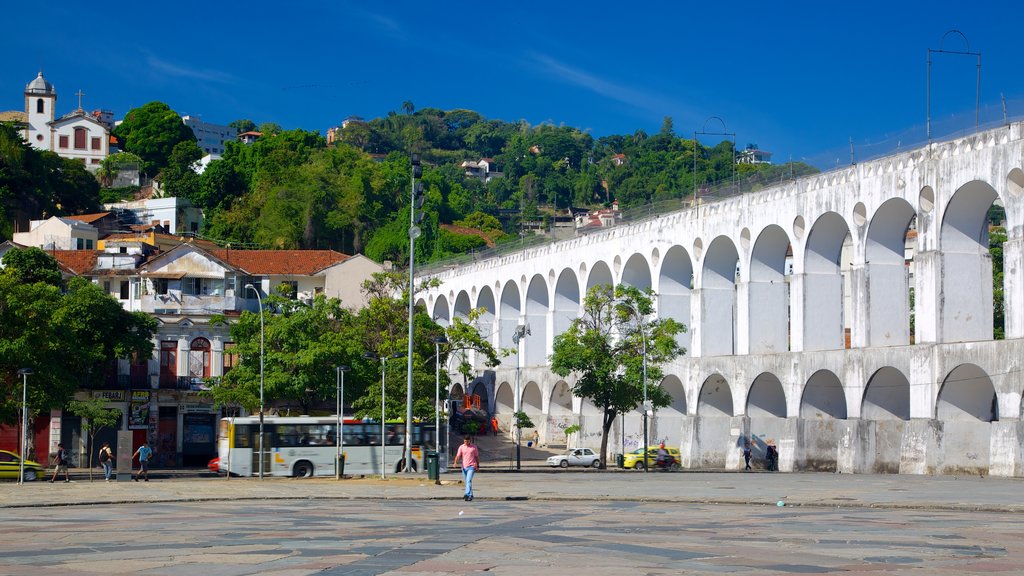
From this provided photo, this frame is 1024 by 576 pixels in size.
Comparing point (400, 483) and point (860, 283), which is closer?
point (400, 483)

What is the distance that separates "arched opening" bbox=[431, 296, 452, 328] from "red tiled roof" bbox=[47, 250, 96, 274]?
98.2 ft

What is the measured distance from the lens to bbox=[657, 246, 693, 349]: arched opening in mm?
65000

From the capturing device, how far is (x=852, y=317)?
4981 centimetres

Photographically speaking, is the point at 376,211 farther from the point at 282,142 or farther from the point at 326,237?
the point at 282,142

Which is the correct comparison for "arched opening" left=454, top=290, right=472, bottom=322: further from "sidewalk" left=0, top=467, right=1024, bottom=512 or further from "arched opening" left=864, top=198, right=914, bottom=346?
"sidewalk" left=0, top=467, right=1024, bottom=512

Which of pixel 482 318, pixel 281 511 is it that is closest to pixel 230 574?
pixel 281 511

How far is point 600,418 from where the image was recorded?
70562 mm

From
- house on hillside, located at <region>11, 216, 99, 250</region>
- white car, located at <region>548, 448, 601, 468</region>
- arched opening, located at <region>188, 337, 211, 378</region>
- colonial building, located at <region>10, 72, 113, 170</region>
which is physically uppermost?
colonial building, located at <region>10, 72, 113, 170</region>

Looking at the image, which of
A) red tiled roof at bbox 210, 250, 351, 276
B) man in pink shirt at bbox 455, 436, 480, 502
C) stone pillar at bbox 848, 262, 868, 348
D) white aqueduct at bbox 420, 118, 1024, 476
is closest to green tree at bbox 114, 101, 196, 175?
red tiled roof at bbox 210, 250, 351, 276

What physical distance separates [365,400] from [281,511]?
29909 mm

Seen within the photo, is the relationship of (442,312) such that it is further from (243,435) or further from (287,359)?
(243,435)

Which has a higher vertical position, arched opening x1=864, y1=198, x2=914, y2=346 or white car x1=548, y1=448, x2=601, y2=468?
arched opening x1=864, y1=198, x2=914, y2=346

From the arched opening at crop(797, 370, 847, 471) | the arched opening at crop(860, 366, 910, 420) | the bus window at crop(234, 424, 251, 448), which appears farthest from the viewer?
the arched opening at crop(797, 370, 847, 471)

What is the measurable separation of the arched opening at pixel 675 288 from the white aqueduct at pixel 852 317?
75mm
